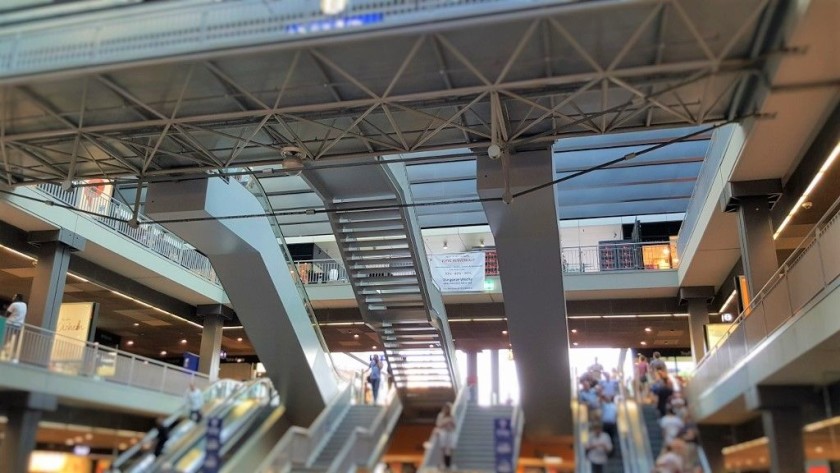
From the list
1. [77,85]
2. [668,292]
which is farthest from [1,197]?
[668,292]

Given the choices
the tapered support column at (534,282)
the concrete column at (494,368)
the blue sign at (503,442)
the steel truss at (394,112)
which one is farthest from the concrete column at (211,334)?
the blue sign at (503,442)

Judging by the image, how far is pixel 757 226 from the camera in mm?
14383

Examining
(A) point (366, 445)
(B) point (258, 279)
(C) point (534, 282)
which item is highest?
(B) point (258, 279)

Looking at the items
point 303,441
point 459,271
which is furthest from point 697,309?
point 303,441

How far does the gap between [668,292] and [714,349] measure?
8766mm

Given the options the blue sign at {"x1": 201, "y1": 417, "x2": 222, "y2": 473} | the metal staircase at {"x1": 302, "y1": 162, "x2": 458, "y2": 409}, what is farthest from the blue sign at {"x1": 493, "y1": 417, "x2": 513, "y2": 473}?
the blue sign at {"x1": 201, "y1": 417, "x2": 222, "y2": 473}

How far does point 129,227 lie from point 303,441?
881cm

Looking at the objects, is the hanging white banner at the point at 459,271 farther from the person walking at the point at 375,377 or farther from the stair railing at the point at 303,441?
the stair railing at the point at 303,441

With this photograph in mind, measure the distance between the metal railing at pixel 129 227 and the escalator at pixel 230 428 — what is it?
16.8ft

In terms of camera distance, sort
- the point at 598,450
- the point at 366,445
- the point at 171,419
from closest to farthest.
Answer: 1. the point at 598,450
2. the point at 171,419
3. the point at 366,445

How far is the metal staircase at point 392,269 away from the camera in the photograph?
600 inches

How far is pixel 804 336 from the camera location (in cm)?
1055

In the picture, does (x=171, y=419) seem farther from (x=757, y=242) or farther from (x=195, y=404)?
(x=757, y=242)

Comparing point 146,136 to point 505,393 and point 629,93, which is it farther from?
point 505,393
